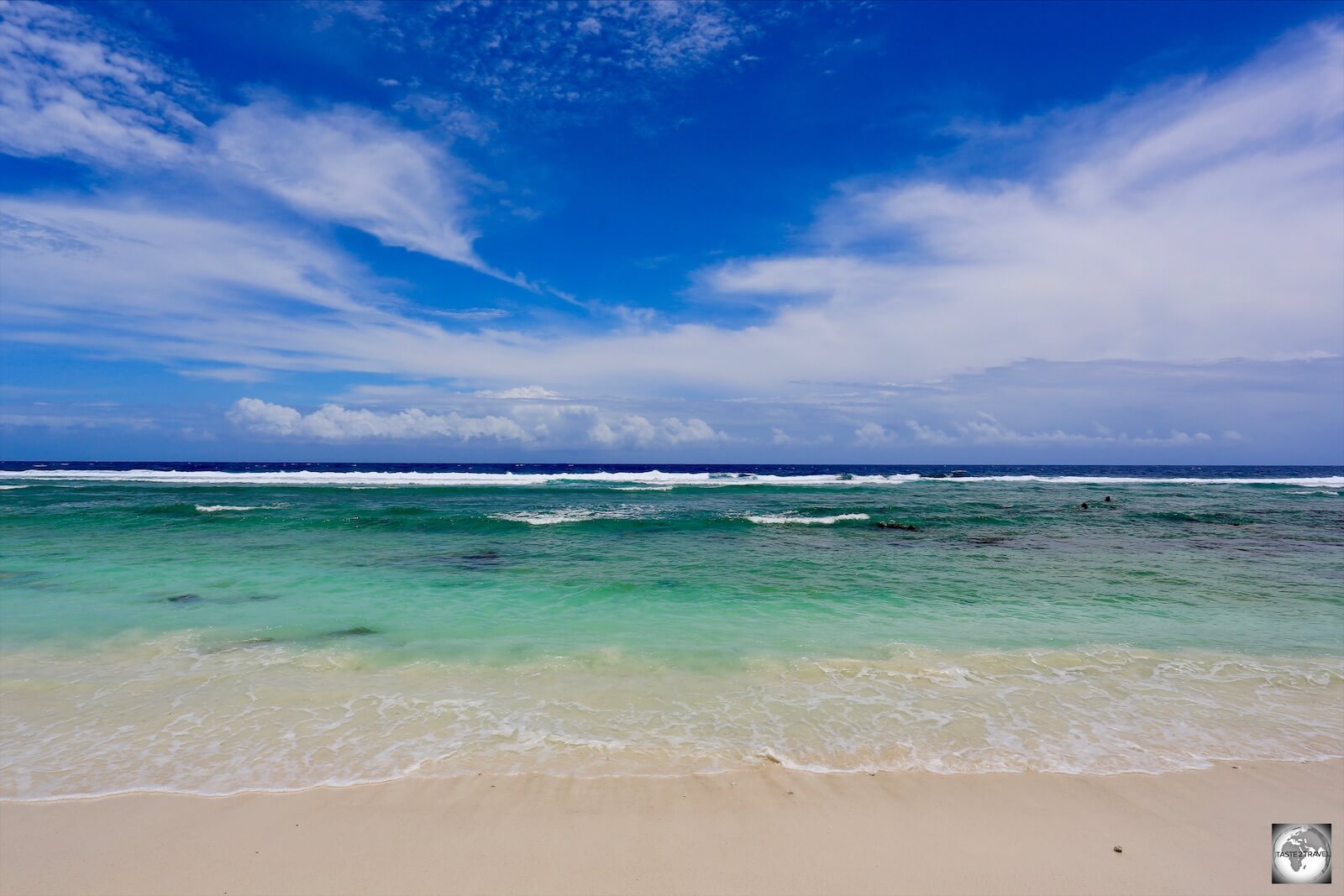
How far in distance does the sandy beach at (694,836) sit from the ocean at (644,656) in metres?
0.30

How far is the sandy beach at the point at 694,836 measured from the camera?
362cm

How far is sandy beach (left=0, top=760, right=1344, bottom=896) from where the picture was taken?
142 inches

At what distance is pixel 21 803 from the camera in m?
4.39

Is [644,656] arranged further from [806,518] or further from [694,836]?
[806,518]

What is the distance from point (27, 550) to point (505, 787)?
1794 cm

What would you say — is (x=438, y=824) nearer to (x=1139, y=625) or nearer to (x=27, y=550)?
(x=1139, y=625)
